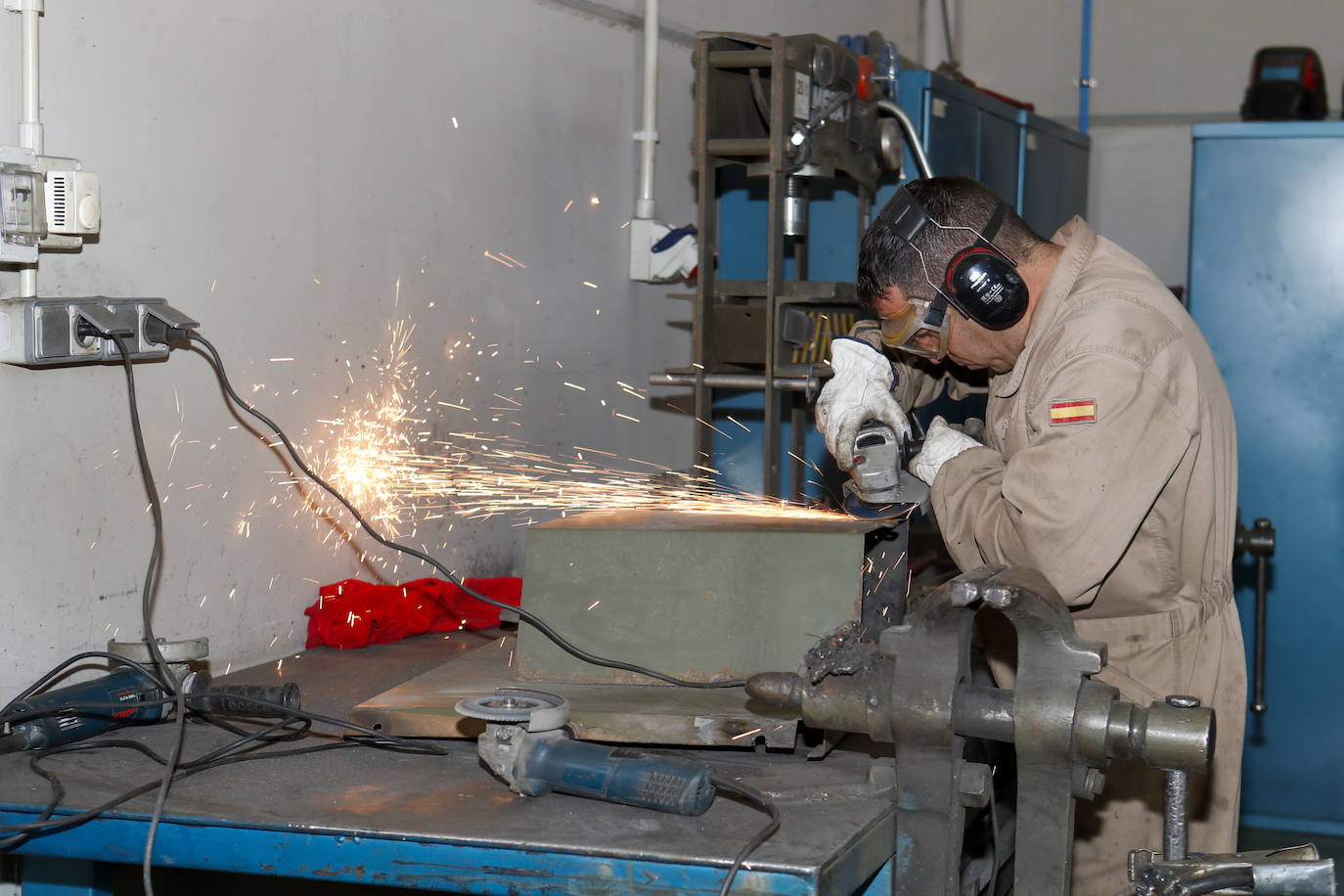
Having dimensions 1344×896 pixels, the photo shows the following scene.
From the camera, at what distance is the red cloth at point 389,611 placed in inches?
101

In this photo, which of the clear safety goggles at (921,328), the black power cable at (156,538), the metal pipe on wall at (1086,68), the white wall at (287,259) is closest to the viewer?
the black power cable at (156,538)

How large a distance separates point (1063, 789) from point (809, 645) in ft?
1.48

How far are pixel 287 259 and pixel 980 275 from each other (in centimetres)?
130

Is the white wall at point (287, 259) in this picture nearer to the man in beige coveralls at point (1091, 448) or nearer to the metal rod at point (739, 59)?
the metal rod at point (739, 59)

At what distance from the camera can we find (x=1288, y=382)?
12.5 ft

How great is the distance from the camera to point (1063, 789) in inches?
60.6

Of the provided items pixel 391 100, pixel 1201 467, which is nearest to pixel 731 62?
pixel 391 100

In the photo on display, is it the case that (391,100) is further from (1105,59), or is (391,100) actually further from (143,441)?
(1105,59)

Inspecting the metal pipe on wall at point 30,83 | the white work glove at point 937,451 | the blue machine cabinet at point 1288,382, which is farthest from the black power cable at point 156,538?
the blue machine cabinet at point 1288,382

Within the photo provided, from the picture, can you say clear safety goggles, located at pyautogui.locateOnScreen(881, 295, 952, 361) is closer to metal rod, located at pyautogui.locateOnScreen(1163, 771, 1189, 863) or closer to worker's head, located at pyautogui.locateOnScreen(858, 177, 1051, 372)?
worker's head, located at pyautogui.locateOnScreen(858, 177, 1051, 372)

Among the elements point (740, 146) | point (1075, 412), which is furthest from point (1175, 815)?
point (740, 146)

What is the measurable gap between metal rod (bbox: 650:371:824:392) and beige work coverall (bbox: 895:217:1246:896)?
71 centimetres

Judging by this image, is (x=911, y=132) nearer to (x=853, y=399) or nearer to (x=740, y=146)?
(x=740, y=146)

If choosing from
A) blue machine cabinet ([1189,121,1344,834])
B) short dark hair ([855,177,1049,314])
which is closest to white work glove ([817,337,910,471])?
short dark hair ([855,177,1049,314])
